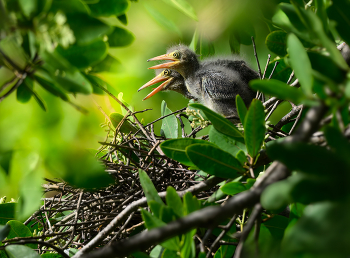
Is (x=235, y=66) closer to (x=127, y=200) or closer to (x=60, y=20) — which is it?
(x=127, y=200)

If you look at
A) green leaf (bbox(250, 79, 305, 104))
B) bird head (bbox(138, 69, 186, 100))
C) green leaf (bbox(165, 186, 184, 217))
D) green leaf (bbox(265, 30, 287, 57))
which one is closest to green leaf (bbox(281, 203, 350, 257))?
green leaf (bbox(250, 79, 305, 104))

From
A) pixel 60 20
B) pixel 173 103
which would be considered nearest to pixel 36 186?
pixel 60 20

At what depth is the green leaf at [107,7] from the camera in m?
0.51

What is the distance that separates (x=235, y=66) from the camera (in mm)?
1811

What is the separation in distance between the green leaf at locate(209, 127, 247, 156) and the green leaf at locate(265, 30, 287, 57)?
28 centimetres

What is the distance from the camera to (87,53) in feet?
1.53

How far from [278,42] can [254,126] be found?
0.99 feet

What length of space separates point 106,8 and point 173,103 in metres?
1.90

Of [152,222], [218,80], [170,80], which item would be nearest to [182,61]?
[170,80]

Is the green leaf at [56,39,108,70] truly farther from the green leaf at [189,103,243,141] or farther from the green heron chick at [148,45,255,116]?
the green heron chick at [148,45,255,116]

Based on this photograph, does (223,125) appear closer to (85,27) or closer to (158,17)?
(158,17)

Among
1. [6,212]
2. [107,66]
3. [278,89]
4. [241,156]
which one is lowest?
[6,212]

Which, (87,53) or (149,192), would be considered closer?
(87,53)

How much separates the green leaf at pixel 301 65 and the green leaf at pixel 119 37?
278 millimetres
